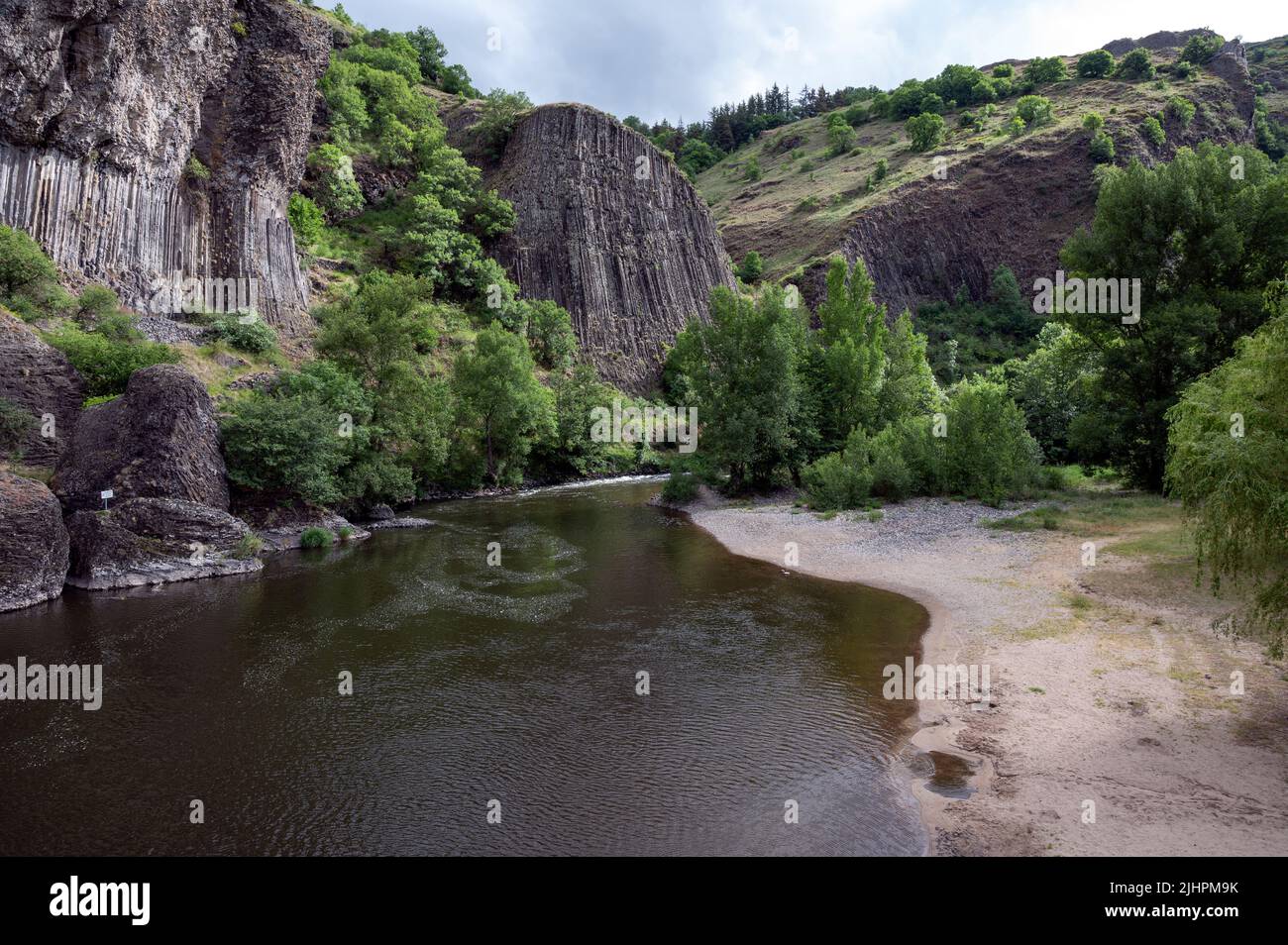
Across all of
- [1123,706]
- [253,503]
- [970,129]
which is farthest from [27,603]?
[970,129]

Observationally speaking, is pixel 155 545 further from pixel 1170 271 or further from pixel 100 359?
Result: pixel 1170 271

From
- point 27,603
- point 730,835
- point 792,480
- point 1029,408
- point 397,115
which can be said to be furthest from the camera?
point 397,115

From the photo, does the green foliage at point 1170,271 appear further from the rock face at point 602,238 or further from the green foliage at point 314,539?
the rock face at point 602,238

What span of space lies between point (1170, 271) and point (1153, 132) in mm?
81930

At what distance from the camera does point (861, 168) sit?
107188mm

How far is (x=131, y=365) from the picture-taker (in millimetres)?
28891

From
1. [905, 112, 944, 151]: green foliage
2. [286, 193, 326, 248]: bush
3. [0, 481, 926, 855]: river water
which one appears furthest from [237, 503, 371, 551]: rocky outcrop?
[905, 112, 944, 151]: green foliage

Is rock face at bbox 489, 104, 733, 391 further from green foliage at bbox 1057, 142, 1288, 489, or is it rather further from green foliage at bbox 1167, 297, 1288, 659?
green foliage at bbox 1167, 297, 1288, 659

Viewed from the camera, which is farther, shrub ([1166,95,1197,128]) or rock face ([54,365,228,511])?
shrub ([1166,95,1197,128])

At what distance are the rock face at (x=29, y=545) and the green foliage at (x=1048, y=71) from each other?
Result: 5502 inches

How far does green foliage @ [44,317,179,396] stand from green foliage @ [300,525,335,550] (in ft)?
29.4

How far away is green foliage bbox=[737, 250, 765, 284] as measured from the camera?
88.4 metres
